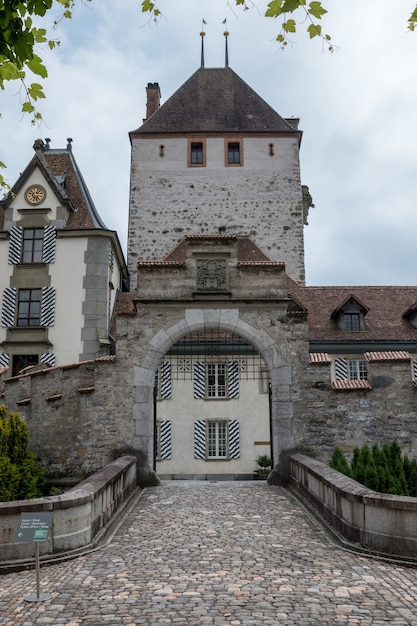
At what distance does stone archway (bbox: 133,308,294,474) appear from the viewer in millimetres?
12625

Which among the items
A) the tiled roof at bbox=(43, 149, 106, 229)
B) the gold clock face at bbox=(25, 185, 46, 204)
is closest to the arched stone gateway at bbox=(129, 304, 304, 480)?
the tiled roof at bbox=(43, 149, 106, 229)

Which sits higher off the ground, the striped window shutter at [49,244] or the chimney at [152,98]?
the chimney at [152,98]

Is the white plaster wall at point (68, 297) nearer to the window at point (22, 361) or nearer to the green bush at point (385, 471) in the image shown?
the window at point (22, 361)

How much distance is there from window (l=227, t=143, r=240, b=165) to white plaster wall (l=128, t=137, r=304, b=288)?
1.05ft

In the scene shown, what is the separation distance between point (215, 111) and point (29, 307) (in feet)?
47.1

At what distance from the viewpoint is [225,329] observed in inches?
520

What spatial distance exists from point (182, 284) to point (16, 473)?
17.0 ft

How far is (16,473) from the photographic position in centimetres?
1029

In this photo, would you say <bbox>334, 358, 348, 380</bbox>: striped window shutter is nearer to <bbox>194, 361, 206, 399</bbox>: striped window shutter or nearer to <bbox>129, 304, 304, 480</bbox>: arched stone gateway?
<bbox>194, 361, 206, 399</bbox>: striped window shutter

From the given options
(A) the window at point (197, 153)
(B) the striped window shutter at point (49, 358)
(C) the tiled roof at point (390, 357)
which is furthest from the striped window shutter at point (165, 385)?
(C) the tiled roof at point (390, 357)

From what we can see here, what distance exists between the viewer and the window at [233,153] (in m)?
28.2

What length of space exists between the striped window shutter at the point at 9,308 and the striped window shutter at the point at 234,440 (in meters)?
9.07

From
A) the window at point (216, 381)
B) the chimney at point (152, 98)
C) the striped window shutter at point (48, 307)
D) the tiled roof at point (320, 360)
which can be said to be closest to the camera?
the tiled roof at point (320, 360)

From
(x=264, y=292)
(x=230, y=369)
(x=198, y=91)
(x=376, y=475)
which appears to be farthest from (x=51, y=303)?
(x=198, y=91)
